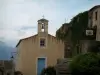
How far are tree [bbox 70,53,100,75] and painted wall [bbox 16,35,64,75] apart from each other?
2713 centimetres

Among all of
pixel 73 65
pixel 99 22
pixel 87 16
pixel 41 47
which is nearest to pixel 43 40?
pixel 41 47

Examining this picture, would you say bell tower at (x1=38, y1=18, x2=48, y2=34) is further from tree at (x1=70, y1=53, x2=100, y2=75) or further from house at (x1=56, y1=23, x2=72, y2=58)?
tree at (x1=70, y1=53, x2=100, y2=75)

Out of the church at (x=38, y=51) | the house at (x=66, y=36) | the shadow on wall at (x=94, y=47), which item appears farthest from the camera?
the church at (x=38, y=51)

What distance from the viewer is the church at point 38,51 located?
2120 inches

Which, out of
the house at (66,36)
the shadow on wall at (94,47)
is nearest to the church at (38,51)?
the house at (66,36)

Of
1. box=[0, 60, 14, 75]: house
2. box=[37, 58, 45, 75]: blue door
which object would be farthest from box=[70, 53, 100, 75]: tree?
box=[37, 58, 45, 75]: blue door

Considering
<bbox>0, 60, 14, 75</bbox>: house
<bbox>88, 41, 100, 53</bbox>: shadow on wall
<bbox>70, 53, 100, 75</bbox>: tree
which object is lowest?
<bbox>0, 60, 14, 75</bbox>: house

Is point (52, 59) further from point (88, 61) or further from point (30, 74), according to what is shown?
point (88, 61)

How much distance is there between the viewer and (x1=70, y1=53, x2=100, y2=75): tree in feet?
84.1

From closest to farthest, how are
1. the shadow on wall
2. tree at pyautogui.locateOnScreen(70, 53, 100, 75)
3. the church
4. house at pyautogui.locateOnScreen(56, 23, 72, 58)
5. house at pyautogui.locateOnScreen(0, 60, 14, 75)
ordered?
tree at pyautogui.locateOnScreen(70, 53, 100, 75), the shadow on wall, house at pyautogui.locateOnScreen(56, 23, 72, 58), house at pyautogui.locateOnScreen(0, 60, 14, 75), the church

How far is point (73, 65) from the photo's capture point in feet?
86.9

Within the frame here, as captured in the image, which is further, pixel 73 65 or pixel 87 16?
pixel 87 16

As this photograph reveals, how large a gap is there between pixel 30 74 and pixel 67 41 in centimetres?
675

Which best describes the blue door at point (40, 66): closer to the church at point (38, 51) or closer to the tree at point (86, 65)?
the church at point (38, 51)
